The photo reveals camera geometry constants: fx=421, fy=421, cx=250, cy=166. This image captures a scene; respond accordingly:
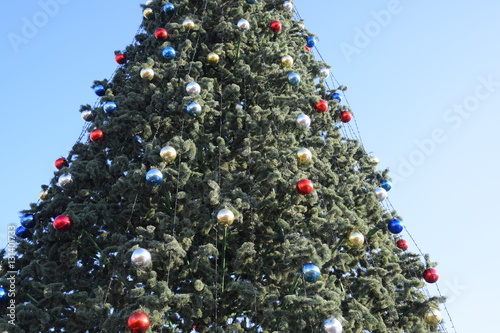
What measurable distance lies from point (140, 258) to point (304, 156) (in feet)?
7.71

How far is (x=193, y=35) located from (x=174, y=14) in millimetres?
985

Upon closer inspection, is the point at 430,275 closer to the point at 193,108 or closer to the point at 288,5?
the point at 193,108

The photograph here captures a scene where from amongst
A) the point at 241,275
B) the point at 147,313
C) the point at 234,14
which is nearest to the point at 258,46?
the point at 234,14

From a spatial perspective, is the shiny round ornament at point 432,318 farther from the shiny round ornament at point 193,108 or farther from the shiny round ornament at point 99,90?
the shiny round ornament at point 99,90

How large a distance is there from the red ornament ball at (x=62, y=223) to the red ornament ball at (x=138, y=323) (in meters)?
1.65

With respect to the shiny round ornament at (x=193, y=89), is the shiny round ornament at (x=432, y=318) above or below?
below

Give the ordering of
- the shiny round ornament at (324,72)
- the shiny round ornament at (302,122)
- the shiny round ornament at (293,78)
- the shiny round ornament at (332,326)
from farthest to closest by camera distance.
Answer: the shiny round ornament at (324,72) → the shiny round ornament at (293,78) → the shiny round ornament at (302,122) → the shiny round ornament at (332,326)

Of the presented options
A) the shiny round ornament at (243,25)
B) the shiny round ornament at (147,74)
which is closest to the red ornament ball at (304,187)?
the shiny round ornament at (147,74)

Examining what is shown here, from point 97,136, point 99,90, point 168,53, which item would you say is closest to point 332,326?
point 97,136

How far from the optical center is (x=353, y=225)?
521 centimetres

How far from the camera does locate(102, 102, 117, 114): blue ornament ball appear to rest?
6329mm

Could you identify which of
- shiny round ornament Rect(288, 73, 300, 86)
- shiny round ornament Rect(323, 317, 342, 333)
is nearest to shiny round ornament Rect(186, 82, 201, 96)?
shiny round ornament Rect(288, 73, 300, 86)

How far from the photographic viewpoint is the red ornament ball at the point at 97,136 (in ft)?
19.4

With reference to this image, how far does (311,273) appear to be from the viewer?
4.25 metres
